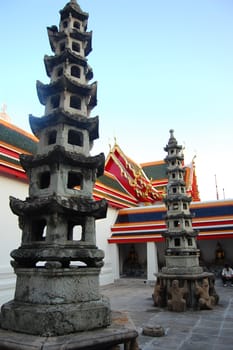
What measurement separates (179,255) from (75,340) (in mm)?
8995

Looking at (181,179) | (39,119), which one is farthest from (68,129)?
(181,179)

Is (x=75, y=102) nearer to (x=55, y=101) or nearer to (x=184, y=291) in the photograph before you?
(x=55, y=101)

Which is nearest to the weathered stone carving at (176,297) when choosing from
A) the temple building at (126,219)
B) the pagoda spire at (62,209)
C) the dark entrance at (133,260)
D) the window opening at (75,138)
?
the temple building at (126,219)

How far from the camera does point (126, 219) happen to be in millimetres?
22250

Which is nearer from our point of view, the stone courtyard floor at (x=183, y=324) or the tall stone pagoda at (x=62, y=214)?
the tall stone pagoda at (x=62, y=214)

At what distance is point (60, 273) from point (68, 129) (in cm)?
303

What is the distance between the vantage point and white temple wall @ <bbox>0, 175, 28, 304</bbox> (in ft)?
38.0

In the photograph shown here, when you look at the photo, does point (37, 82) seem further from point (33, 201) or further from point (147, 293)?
point (147, 293)

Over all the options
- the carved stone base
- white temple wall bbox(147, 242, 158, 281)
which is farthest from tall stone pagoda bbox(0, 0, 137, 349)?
white temple wall bbox(147, 242, 158, 281)

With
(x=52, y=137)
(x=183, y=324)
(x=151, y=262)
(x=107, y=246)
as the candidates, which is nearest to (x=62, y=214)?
Result: (x=52, y=137)

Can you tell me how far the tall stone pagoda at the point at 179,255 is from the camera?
11258mm

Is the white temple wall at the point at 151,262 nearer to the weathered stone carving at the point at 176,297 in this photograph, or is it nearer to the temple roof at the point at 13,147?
the weathered stone carving at the point at 176,297

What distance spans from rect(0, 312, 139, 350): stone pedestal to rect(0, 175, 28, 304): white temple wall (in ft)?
24.5

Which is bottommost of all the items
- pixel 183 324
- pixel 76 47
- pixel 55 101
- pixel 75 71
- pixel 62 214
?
pixel 183 324
